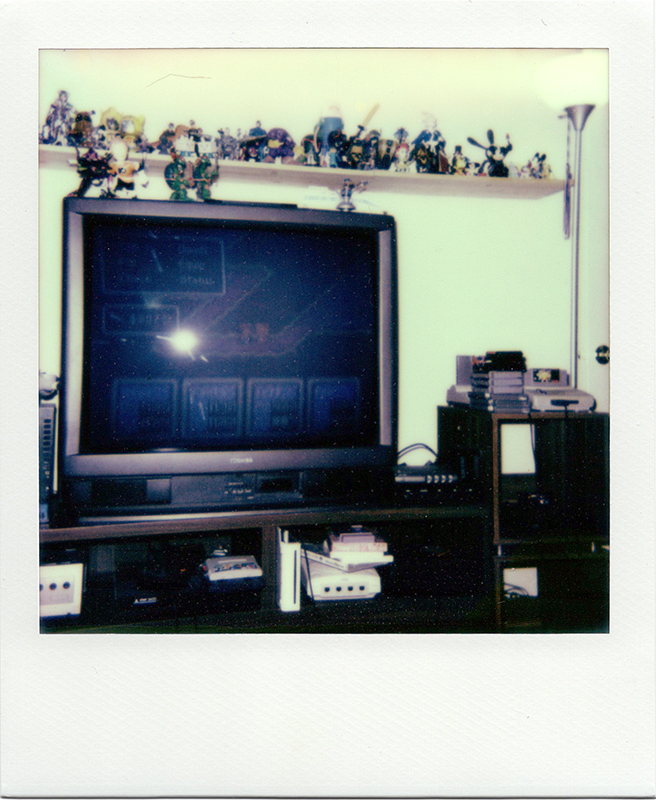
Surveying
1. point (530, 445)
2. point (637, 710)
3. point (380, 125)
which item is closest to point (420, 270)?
point (380, 125)

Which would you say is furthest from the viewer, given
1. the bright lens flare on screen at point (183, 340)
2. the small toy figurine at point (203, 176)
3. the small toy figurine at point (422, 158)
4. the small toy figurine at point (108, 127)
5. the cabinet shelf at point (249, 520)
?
the small toy figurine at point (422, 158)

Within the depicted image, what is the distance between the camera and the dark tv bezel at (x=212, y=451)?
46.4 inches

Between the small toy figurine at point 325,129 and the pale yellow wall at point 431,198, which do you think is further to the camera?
the small toy figurine at point 325,129

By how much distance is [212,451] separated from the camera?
125 centimetres

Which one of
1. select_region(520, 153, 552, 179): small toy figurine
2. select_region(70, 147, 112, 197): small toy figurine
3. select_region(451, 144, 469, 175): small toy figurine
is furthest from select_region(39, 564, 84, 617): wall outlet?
select_region(520, 153, 552, 179): small toy figurine

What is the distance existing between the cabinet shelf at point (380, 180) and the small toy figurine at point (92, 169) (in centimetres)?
3

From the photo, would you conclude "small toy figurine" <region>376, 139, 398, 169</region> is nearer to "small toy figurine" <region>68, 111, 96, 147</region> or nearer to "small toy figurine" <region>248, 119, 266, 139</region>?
"small toy figurine" <region>248, 119, 266, 139</region>

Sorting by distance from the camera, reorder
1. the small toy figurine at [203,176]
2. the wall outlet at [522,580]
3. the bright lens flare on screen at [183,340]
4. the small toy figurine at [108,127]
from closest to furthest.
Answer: the bright lens flare on screen at [183,340] < the small toy figurine at [108,127] < the small toy figurine at [203,176] < the wall outlet at [522,580]

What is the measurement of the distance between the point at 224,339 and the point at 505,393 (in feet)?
2.62

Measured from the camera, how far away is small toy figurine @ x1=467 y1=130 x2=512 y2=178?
1590 millimetres

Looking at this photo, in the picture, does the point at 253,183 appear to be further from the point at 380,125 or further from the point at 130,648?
the point at 130,648

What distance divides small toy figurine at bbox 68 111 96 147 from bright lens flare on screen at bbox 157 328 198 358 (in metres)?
0.62

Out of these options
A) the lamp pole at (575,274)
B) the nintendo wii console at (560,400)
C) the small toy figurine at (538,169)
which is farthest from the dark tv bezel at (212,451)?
the lamp pole at (575,274)

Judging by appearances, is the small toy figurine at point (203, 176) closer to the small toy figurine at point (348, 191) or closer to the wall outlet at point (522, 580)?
the small toy figurine at point (348, 191)
